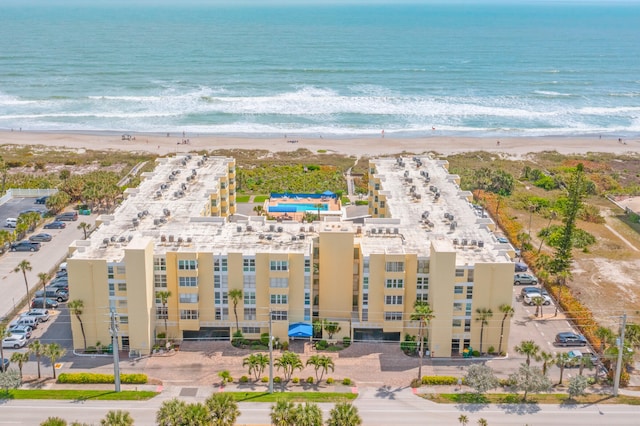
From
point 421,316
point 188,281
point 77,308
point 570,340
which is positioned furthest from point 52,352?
point 570,340

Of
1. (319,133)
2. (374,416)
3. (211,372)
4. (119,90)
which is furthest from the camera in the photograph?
(119,90)

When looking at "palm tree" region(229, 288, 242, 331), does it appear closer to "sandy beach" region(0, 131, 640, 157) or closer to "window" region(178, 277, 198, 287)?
"window" region(178, 277, 198, 287)

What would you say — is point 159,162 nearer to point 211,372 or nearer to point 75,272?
point 75,272

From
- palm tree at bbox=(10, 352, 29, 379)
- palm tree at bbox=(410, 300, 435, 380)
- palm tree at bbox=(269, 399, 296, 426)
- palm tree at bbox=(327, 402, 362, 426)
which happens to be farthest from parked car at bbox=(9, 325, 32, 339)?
palm tree at bbox=(410, 300, 435, 380)

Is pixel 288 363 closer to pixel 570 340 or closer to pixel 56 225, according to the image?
pixel 570 340

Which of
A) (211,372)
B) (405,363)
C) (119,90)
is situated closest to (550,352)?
(405,363)

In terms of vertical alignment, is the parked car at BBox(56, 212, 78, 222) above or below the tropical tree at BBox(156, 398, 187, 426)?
above
